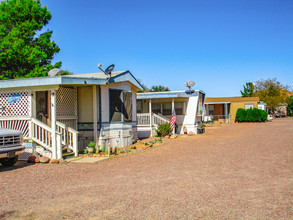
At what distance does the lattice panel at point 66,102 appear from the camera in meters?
10.9

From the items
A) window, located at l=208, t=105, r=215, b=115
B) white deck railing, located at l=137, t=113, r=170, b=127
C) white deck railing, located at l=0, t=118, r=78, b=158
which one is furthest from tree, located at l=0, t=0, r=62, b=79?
window, located at l=208, t=105, r=215, b=115

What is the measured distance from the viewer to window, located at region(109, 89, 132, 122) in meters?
11.8

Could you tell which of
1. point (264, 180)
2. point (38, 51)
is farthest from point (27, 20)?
point (264, 180)

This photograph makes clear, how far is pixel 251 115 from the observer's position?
3353 centimetres

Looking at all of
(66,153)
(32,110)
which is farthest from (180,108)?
(32,110)

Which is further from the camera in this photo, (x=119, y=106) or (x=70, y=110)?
(x=119, y=106)

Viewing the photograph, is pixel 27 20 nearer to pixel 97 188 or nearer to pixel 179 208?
pixel 97 188

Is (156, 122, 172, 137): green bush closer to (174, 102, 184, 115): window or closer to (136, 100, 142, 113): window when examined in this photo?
(136, 100, 142, 113): window

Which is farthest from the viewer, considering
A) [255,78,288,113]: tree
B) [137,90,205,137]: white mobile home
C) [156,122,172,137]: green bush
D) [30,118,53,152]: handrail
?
[255,78,288,113]: tree

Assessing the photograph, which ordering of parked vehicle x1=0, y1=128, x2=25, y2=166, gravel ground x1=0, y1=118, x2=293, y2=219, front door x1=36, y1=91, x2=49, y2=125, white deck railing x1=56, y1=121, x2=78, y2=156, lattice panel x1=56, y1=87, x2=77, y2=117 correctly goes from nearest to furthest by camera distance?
gravel ground x1=0, y1=118, x2=293, y2=219
parked vehicle x1=0, y1=128, x2=25, y2=166
white deck railing x1=56, y1=121, x2=78, y2=156
front door x1=36, y1=91, x2=49, y2=125
lattice panel x1=56, y1=87, x2=77, y2=117

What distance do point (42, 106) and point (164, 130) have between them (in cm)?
830

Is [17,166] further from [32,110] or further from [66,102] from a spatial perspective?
[66,102]

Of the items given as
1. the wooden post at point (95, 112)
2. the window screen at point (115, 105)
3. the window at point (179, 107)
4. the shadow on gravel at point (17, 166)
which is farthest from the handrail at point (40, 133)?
the window at point (179, 107)

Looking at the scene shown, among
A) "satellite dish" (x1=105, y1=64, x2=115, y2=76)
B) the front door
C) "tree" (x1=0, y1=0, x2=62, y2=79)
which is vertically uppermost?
"tree" (x1=0, y1=0, x2=62, y2=79)
